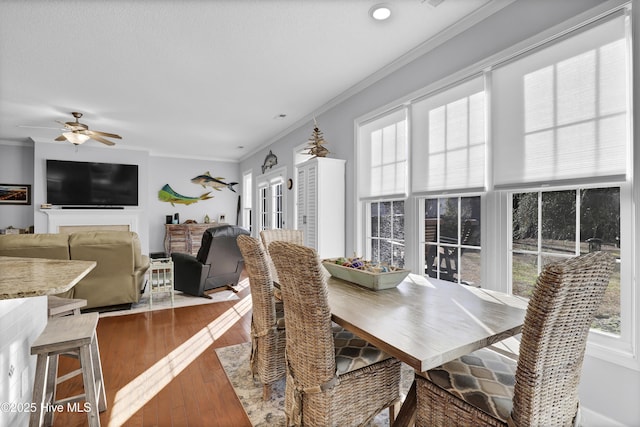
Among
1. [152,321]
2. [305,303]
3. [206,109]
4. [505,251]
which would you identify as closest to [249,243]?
[305,303]

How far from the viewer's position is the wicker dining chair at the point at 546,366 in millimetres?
958

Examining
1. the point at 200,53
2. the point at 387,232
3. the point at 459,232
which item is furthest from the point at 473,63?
the point at 200,53

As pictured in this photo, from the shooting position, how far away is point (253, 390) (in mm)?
2146

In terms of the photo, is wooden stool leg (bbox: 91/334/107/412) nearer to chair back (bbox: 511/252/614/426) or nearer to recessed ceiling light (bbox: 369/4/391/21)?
chair back (bbox: 511/252/614/426)

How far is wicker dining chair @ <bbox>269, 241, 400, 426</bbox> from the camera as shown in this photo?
1375mm

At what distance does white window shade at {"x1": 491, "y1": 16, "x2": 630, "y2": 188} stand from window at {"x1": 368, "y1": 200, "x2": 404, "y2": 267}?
1.15 meters

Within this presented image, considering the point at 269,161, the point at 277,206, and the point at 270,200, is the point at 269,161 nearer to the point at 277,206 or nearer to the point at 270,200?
the point at 270,200

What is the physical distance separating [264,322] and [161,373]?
3.47 ft

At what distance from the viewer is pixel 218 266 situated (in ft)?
14.2

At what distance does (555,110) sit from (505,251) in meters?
0.97

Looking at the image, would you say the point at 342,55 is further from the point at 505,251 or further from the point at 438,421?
the point at 438,421

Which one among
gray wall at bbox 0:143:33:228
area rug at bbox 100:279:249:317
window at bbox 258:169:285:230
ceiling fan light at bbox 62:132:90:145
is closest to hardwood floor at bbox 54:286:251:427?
area rug at bbox 100:279:249:317

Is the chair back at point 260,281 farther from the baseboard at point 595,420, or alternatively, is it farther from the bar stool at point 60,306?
the baseboard at point 595,420

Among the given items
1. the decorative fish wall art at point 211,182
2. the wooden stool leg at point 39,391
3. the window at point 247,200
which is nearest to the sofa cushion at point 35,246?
the wooden stool leg at point 39,391
